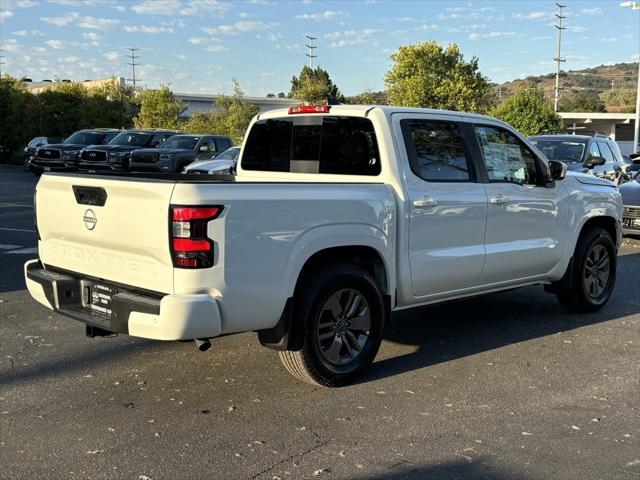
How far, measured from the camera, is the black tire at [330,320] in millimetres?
4613

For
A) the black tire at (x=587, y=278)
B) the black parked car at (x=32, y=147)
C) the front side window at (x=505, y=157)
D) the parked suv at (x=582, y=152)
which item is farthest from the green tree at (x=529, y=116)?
the front side window at (x=505, y=157)

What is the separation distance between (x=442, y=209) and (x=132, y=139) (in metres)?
22.1

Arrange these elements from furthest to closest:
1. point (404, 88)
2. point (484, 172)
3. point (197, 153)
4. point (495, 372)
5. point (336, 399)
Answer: point (404, 88) → point (197, 153) → point (484, 172) → point (495, 372) → point (336, 399)

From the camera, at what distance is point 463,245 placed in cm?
560

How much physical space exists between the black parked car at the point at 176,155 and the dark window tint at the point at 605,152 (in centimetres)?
1133

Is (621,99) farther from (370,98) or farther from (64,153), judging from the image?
(64,153)

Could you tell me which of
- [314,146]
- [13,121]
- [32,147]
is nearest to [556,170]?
[314,146]

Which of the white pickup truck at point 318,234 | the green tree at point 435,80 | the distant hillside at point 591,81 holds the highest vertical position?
the distant hillside at point 591,81

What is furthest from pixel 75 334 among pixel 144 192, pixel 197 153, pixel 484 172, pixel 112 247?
pixel 197 153

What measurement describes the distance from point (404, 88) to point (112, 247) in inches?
1883

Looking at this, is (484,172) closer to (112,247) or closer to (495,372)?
(495,372)

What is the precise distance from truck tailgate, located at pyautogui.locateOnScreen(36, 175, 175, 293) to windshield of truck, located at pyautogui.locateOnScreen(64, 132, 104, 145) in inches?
881

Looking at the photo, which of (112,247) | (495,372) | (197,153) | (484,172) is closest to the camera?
(112,247)

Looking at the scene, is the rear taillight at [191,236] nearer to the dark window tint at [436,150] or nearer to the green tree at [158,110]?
the dark window tint at [436,150]
